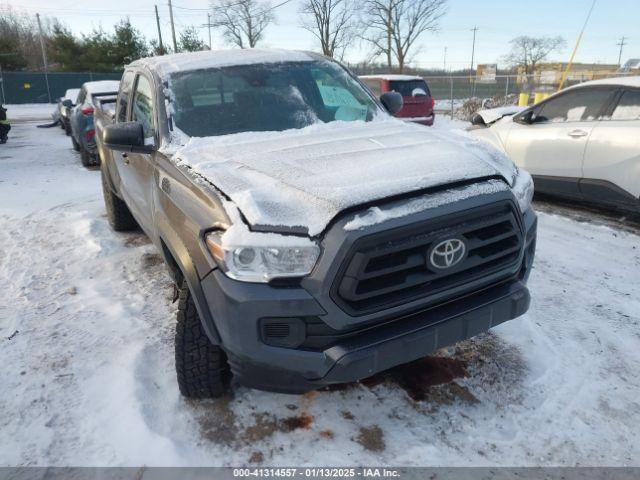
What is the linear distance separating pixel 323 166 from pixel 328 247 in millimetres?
604

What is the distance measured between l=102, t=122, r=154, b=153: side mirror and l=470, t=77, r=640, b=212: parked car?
463 centimetres

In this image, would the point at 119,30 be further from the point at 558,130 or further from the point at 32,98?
the point at 558,130

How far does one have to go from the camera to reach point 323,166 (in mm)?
2320

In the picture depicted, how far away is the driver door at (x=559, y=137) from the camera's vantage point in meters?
5.33

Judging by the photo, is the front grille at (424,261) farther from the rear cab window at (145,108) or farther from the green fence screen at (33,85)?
the green fence screen at (33,85)

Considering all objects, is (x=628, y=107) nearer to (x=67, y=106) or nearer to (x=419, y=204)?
(x=419, y=204)

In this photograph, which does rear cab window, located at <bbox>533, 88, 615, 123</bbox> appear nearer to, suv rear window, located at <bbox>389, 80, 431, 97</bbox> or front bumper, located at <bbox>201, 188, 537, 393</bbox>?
front bumper, located at <bbox>201, 188, 537, 393</bbox>

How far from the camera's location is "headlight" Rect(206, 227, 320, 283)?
6.20 feet

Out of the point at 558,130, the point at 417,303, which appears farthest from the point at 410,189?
the point at 558,130

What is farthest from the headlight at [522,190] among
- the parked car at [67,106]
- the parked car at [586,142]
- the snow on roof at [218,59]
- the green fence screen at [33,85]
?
the green fence screen at [33,85]

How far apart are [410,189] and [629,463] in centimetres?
156

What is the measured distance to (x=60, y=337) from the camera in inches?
126

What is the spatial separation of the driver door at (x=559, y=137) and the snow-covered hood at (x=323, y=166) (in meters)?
3.12

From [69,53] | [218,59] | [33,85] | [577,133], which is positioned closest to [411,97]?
[577,133]
